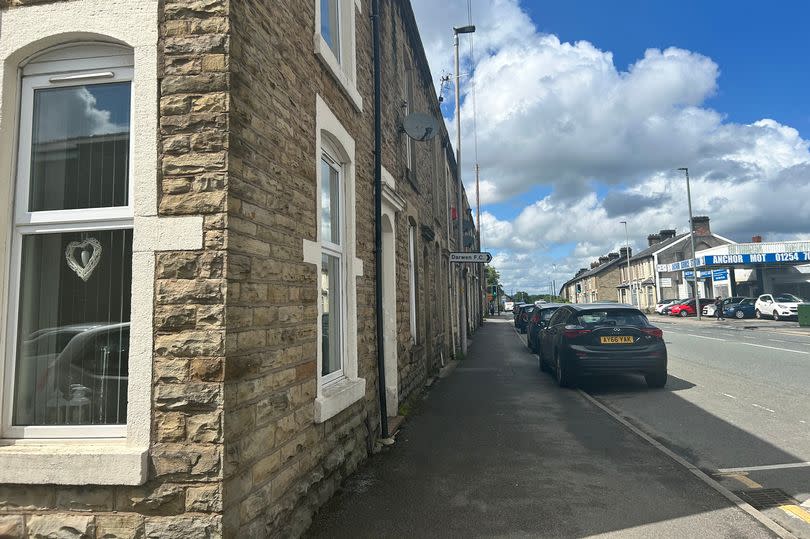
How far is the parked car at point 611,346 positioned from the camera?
29.6 feet

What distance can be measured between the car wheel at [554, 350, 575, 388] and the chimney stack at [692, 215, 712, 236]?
172 ft

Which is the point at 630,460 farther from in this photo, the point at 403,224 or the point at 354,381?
the point at 403,224

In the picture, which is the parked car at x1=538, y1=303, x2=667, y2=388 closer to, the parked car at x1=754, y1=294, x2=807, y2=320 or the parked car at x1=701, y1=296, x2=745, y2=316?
the parked car at x1=754, y1=294, x2=807, y2=320

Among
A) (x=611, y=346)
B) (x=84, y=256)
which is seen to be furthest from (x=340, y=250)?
(x=611, y=346)

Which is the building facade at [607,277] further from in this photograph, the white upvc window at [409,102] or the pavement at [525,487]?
the pavement at [525,487]

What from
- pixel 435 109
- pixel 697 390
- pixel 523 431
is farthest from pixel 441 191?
pixel 523 431

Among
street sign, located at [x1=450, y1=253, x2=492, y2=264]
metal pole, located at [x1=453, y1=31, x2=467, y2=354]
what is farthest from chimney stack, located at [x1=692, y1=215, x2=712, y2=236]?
street sign, located at [x1=450, y1=253, x2=492, y2=264]

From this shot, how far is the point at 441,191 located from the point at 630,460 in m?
12.1

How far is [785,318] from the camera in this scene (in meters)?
31.7

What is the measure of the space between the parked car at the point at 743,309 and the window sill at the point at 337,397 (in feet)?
126

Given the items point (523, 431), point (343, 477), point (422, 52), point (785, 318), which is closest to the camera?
point (343, 477)

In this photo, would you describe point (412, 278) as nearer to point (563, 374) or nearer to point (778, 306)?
point (563, 374)

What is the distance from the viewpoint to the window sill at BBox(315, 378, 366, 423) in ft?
13.4

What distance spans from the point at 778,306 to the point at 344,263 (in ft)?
118
